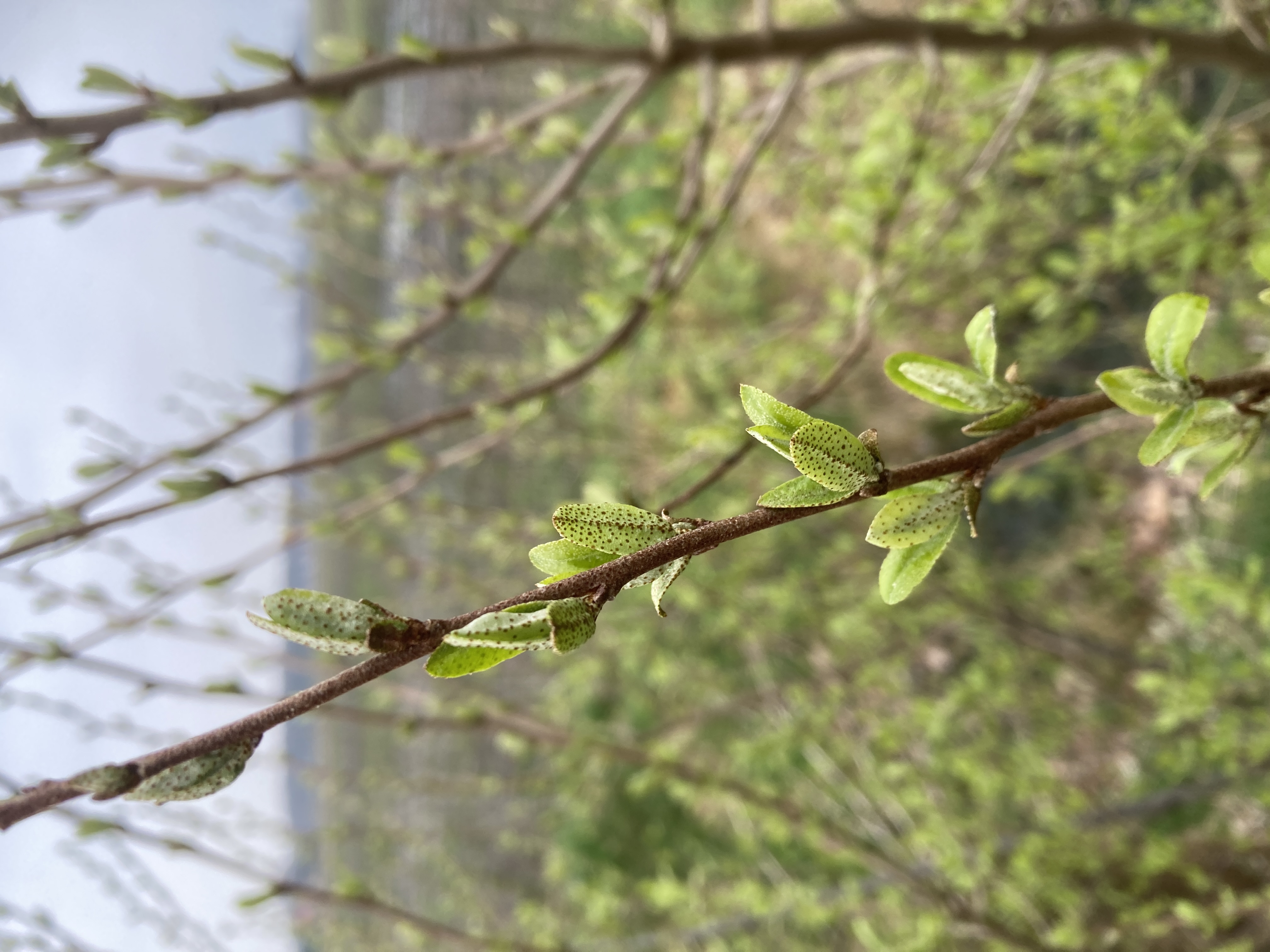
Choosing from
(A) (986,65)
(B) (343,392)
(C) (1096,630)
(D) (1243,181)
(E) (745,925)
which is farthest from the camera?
(C) (1096,630)

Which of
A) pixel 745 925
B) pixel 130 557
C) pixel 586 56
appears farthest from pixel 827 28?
pixel 745 925

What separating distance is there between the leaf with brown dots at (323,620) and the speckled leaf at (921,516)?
435mm

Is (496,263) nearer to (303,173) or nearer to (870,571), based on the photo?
(303,173)

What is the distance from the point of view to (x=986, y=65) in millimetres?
3016

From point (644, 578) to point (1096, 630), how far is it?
4727 millimetres

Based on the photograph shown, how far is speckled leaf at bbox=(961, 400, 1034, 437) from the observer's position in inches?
29.0

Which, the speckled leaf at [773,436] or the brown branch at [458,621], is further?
the speckled leaf at [773,436]

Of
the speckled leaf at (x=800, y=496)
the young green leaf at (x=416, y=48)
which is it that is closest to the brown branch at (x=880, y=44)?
the young green leaf at (x=416, y=48)

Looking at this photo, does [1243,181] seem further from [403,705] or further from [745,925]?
[403,705]

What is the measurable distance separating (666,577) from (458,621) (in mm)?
172

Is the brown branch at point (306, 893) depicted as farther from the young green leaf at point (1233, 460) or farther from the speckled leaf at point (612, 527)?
the young green leaf at point (1233, 460)

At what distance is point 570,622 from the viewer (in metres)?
0.60

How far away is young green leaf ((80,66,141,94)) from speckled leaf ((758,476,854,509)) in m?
1.23

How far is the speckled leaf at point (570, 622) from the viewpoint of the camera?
0.59m
